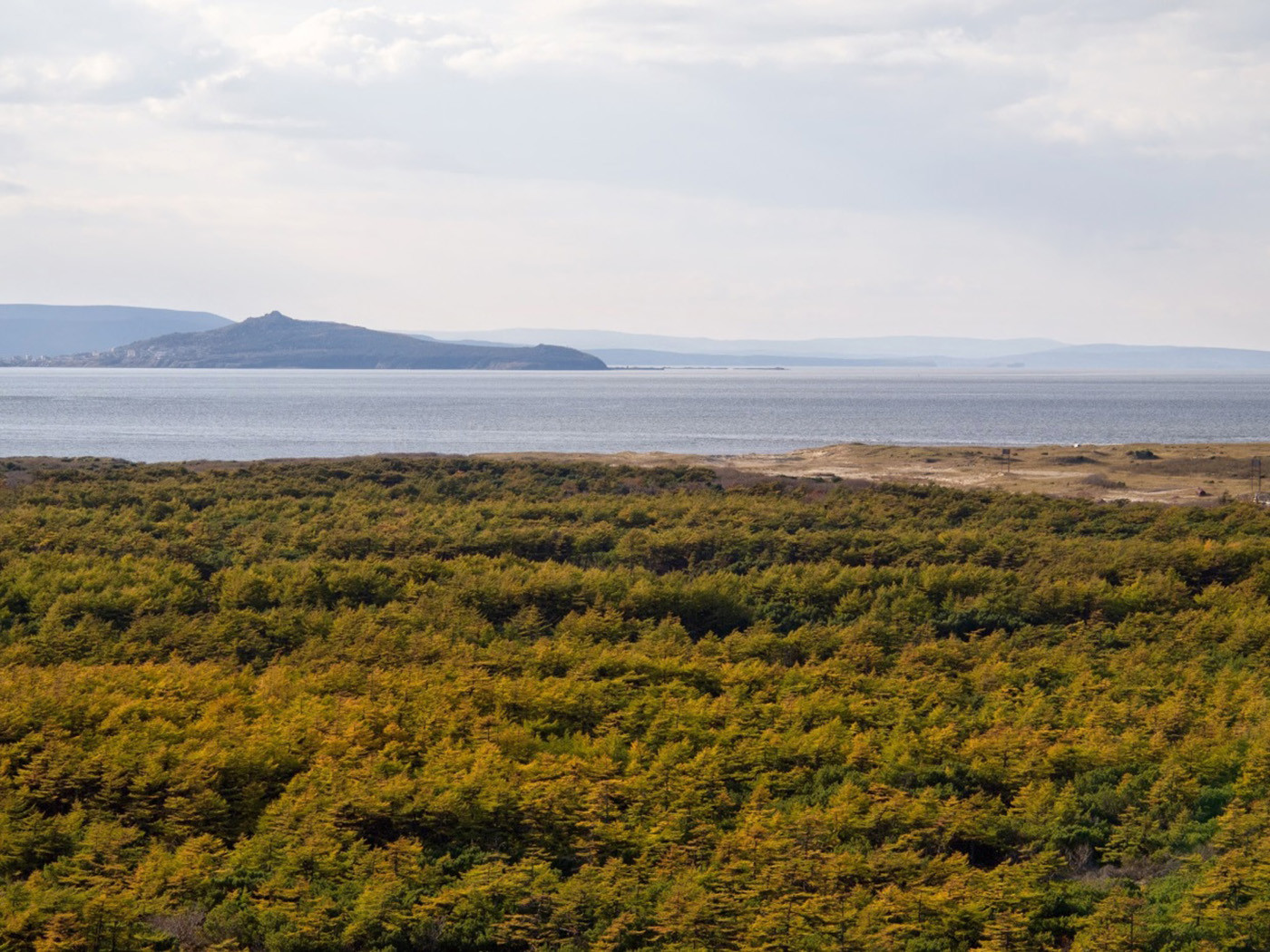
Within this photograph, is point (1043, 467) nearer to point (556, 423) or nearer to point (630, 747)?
point (630, 747)

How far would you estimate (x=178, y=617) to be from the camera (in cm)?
1872

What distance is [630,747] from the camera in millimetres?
12992

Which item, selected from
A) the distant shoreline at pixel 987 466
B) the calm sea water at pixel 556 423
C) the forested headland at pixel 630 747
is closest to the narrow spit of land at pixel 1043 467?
the distant shoreline at pixel 987 466

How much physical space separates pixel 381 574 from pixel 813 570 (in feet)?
26.8

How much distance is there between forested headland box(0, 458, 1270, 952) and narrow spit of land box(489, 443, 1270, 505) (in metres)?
24.6

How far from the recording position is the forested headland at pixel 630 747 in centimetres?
906

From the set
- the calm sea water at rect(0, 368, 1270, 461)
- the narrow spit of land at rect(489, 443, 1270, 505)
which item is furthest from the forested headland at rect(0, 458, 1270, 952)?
the calm sea water at rect(0, 368, 1270, 461)

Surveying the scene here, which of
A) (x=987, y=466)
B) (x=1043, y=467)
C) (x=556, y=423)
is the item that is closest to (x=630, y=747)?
(x=1043, y=467)

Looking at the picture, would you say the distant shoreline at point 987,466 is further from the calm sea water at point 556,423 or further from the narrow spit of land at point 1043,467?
the calm sea water at point 556,423

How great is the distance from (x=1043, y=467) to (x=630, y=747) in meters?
50.7

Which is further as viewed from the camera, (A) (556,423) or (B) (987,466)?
(A) (556,423)

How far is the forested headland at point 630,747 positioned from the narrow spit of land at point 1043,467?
2461 centimetres

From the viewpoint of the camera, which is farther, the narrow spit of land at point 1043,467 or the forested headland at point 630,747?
the narrow spit of land at point 1043,467

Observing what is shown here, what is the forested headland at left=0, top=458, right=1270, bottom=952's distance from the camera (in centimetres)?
906
